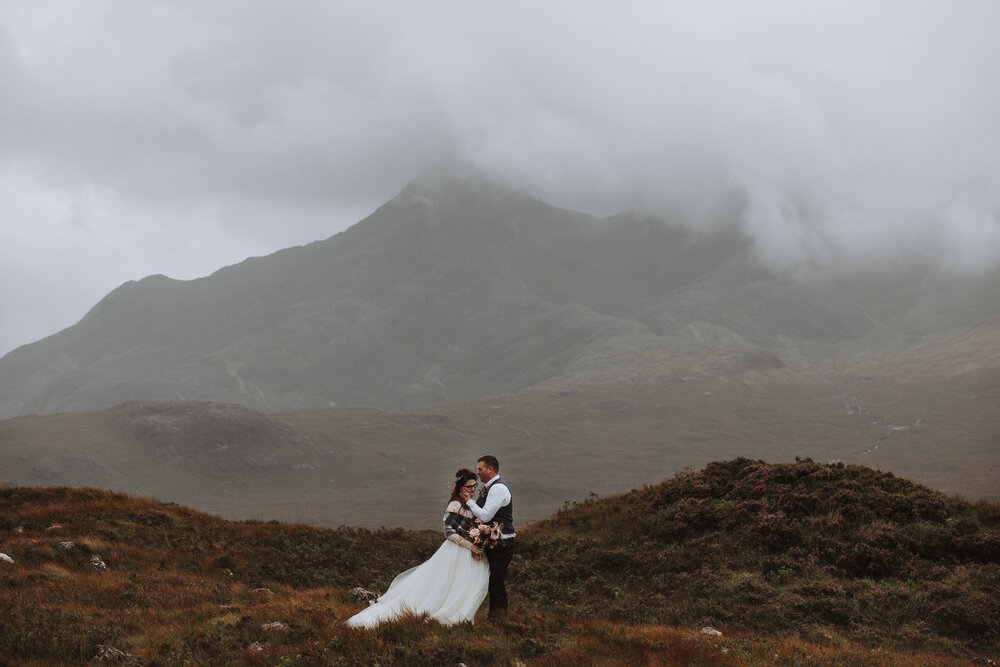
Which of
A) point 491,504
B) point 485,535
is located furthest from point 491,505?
point 485,535

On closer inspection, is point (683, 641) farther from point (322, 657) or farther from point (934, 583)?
point (934, 583)

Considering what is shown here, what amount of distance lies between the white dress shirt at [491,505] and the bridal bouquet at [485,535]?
0.14 metres

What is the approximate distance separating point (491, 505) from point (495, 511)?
0.12m

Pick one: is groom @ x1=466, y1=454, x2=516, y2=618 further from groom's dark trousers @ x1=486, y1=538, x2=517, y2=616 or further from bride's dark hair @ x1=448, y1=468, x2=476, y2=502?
bride's dark hair @ x1=448, y1=468, x2=476, y2=502

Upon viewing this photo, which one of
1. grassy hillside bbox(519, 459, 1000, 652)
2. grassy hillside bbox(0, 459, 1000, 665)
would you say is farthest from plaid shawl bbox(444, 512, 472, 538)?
grassy hillside bbox(519, 459, 1000, 652)

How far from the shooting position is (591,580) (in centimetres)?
2348

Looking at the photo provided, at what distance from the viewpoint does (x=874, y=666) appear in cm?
1280

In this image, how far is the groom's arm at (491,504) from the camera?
13.6 meters

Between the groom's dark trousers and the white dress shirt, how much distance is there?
200 millimetres

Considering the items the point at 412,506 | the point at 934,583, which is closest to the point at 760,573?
the point at 934,583

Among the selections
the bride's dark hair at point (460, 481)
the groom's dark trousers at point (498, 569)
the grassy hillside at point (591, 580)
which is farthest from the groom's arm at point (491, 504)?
the grassy hillside at point (591, 580)

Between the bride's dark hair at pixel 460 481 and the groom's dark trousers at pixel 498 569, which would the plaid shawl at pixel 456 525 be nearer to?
the bride's dark hair at pixel 460 481

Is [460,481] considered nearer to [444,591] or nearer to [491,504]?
[491,504]

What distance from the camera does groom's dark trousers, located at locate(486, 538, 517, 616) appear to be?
13930 mm
